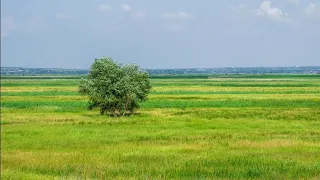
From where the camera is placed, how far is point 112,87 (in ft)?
176

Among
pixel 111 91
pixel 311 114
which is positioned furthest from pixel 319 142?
pixel 111 91

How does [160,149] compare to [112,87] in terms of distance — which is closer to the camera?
[160,149]

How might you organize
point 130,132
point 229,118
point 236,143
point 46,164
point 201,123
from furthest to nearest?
point 229,118 < point 201,123 < point 130,132 < point 236,143 < point 46,164

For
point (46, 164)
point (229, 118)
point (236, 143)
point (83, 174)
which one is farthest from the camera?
point (229, 118)

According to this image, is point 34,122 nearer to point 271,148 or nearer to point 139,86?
point 139,86

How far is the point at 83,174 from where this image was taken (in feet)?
67.5

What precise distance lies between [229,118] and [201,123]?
659 cm

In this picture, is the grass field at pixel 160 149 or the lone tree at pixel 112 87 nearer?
the grass field at pixel 160 149

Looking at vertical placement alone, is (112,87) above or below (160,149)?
above

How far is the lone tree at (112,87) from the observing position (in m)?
53.5

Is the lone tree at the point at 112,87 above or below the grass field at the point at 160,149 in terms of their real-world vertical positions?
above

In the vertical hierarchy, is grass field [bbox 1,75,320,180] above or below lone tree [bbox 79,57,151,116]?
below

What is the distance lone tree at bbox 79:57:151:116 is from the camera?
176ft

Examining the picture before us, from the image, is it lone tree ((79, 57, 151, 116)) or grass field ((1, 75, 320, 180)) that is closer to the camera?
grass field ((1, 75, 320, 180))
